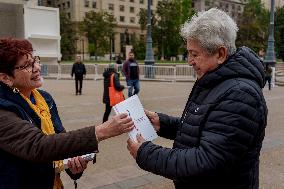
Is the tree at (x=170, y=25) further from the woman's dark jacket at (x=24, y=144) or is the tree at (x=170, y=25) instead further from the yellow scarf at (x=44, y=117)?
the woman's dark jacket at (x=24, y=144)

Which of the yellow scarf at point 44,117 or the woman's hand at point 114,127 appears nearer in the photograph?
the woman's hand at point 114,127

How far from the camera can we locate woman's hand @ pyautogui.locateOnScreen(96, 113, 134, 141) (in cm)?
171

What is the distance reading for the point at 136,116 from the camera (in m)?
1.92

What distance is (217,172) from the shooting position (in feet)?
5.62

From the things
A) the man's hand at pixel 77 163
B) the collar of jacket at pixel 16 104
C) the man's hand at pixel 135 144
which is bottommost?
the man's hand at pixel 77 163

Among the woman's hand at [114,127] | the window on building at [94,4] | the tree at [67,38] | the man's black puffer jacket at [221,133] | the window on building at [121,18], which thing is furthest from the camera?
the window on building at [121,18]

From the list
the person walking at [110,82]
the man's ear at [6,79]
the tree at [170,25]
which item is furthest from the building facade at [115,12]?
the man's ear at [6,79]

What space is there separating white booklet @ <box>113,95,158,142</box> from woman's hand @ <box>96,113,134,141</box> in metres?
0.06

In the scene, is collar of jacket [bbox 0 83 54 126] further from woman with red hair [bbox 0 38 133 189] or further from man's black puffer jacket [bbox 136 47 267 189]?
man's black puffer jacket [bbox 136 47 267 189]

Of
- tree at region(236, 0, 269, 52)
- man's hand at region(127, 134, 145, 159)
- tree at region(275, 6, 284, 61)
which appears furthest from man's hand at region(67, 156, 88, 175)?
tree at region(275, 6, 284, 61)

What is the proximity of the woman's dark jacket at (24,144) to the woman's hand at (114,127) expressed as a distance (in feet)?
0.13

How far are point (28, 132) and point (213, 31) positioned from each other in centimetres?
104

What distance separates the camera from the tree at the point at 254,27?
154 ft

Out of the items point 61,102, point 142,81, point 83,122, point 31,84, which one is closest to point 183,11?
point 142,81
